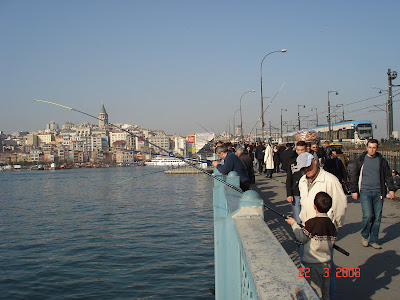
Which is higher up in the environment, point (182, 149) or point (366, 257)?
point (182, 149)

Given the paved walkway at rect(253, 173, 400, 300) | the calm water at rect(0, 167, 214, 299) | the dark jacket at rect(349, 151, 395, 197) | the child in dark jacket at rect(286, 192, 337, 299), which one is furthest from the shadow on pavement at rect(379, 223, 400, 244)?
the calm water at rect(0, 167, 214, 299)

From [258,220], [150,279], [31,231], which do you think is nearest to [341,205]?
[258,220]

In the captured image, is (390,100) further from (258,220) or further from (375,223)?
(258,220)

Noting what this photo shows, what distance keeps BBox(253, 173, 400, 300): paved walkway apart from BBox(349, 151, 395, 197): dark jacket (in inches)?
31.8

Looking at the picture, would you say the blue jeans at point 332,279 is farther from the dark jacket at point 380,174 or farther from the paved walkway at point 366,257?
the dark jacket at point 380,174

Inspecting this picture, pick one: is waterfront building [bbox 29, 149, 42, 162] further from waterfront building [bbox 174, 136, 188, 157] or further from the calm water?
the calm water

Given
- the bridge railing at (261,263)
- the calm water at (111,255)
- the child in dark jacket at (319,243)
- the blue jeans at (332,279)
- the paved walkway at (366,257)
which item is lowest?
the calm water at (111,255)

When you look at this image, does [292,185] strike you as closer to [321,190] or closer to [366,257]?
[366,257]

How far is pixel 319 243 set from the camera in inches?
142

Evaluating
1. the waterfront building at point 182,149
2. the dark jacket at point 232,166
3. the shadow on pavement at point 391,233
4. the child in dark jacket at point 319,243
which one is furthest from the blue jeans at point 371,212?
the waterfront building at point 182,149

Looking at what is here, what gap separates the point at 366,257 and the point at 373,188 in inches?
39.4

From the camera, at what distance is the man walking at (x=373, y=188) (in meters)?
6.11

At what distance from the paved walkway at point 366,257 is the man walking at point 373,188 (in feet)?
0.80

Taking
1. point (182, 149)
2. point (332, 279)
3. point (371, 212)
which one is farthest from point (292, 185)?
point (182, 149)
